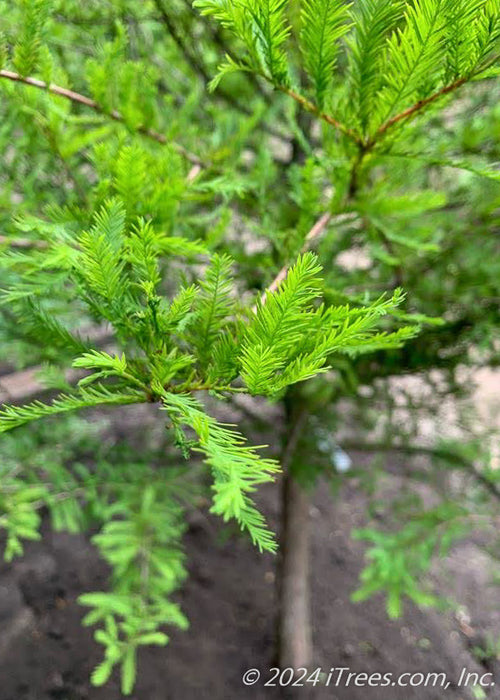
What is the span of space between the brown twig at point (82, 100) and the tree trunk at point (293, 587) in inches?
36.4

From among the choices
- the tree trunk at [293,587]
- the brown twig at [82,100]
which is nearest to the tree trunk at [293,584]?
the tree trunk at [293,587]

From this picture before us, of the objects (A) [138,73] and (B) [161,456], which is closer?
(A) [138,73]

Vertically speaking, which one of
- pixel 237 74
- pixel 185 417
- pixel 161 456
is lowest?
pixel 161 456

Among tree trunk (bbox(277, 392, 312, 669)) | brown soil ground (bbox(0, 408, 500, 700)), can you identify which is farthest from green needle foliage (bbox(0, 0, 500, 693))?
brown soil ground (bbox(0, 408, 500, 700))

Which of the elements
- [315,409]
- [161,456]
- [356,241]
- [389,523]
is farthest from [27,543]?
[356,241]

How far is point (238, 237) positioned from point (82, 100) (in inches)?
23.3

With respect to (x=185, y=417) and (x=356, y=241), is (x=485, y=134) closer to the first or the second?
(x=356, y=241)

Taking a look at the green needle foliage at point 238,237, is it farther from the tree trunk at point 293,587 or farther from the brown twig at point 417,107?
the tree trunk at point 293,587

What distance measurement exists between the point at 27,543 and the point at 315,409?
1.13 meters

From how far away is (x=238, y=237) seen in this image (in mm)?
1073

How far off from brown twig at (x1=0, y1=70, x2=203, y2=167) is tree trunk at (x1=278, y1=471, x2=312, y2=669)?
92 centimetres

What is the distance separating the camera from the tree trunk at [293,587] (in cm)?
133

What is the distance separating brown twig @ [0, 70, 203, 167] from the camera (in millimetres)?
433

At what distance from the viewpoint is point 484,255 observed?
89cm
